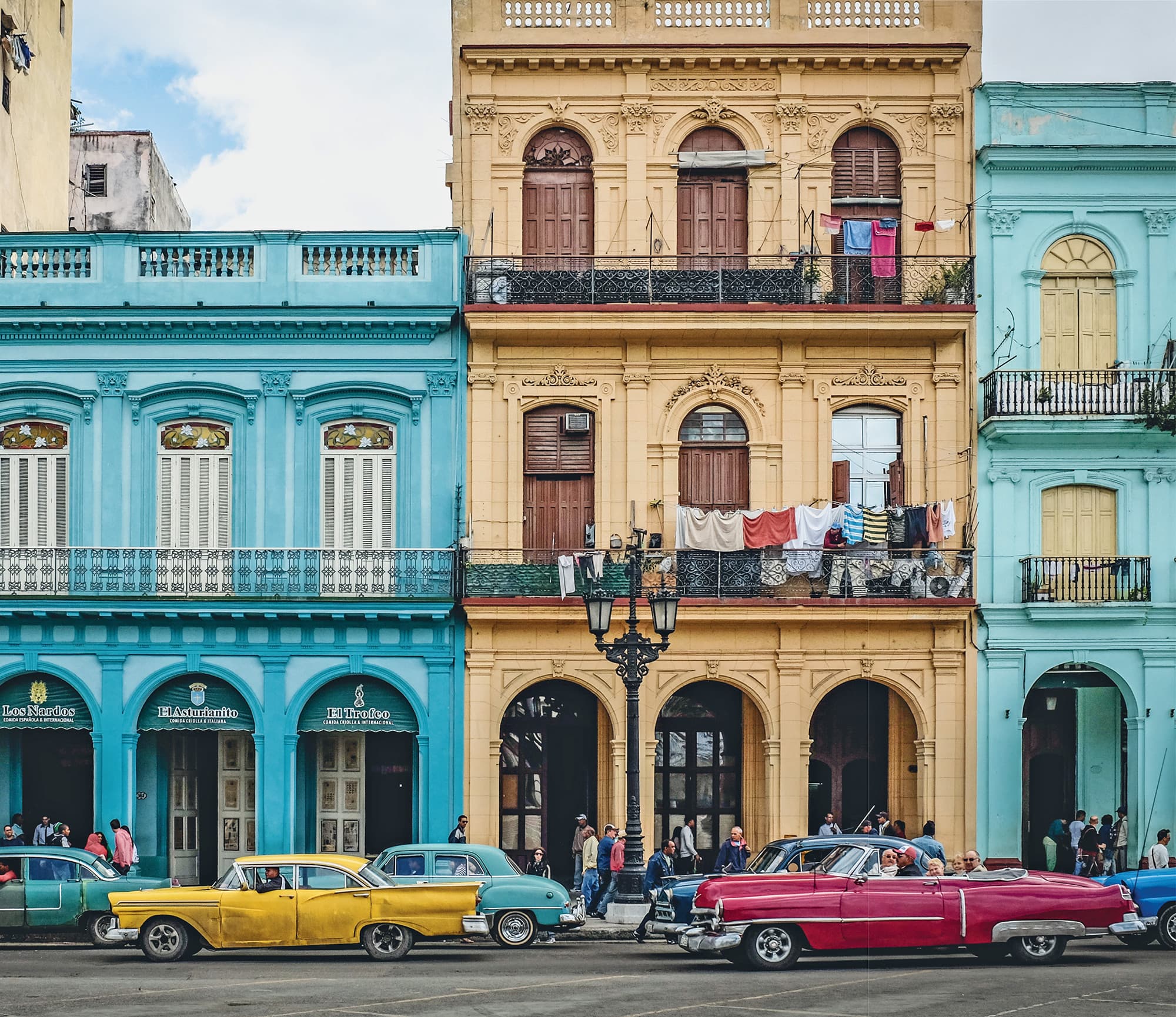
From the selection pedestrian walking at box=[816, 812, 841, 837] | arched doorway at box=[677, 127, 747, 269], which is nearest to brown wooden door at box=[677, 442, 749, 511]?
arched doorway at box=[677, 127, 747, 269]

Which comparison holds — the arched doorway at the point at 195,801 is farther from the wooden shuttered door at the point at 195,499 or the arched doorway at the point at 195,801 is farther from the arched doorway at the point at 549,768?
the arched doorway at the point at 549,768

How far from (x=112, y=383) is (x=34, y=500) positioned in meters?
2.31

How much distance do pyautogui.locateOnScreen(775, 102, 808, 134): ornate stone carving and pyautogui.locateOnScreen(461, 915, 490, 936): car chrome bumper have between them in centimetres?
1428

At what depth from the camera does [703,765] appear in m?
27.6

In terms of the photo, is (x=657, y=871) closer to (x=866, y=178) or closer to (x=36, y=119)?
(x=866, y=178)

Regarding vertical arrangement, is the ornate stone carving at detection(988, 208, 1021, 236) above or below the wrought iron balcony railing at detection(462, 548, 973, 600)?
above

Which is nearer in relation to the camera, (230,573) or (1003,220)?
(230,573)

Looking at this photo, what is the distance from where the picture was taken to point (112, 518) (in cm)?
2672

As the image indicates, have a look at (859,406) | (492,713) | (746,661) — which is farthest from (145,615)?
(859,406)

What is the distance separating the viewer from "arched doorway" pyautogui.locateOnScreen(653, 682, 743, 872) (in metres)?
27.5

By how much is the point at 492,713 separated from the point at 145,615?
5.72m

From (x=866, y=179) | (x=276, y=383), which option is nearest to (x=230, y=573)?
(x=276, y=383)

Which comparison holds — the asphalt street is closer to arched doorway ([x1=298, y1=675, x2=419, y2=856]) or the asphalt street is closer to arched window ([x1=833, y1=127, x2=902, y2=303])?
arched doorway ([x1=298, y1=675, x2=419, y2=856])

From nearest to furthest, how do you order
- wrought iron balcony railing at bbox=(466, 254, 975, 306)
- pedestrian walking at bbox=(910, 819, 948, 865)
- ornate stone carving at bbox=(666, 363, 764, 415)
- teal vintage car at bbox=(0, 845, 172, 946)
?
pedestrian walking at bbox=(910, 819, 948, 865)
teal vintage car at bbox=(0, 845, 172, 946)
wrought iron balcony railing at bbox=(466, 254, 975, 306)
ornate stone carving at bbox=(666, 363, 764, 415)
